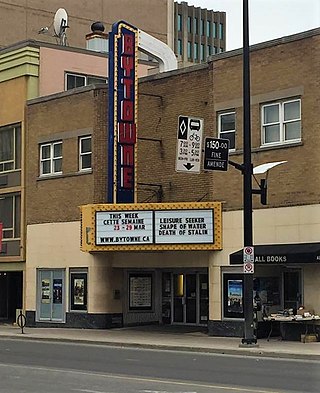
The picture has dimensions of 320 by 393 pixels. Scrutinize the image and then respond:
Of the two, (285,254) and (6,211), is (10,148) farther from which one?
(285,254)

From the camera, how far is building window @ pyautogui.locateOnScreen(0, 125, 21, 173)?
1511 inches

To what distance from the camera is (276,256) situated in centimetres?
2681

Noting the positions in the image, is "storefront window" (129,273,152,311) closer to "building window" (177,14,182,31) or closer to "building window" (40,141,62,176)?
"building window" (40,141,62,176)

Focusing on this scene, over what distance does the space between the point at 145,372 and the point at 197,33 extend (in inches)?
4385

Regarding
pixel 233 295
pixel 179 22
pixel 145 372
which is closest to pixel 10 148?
pixel 233 295

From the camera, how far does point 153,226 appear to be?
1190 inches

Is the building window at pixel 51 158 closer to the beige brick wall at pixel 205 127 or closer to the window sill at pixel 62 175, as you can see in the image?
the window sill at pixel 62 175

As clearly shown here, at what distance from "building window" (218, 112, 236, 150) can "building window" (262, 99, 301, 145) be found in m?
1.28

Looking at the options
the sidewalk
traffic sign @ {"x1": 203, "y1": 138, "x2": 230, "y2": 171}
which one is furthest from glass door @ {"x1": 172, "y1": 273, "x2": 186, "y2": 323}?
traffic sign @ {"x1": 203, "y1": 138, "x2": 230, "y2": 171}

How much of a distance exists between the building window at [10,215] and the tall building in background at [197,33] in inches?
3233

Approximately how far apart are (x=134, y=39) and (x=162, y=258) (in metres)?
8.01

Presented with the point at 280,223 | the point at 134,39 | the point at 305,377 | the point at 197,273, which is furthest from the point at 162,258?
the point at 305,377

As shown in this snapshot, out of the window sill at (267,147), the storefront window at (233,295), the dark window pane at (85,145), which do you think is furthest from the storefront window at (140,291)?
the window sill at (267,147)

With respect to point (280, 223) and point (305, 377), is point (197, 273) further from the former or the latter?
point (305, 377)
